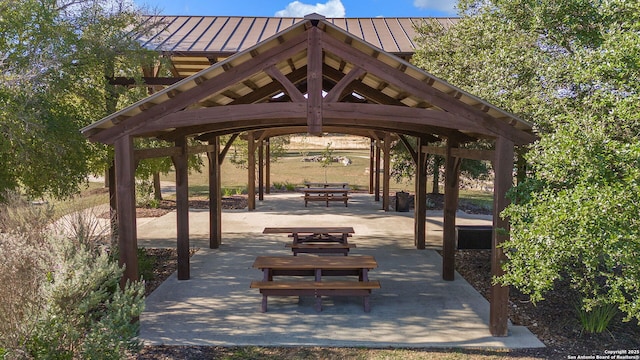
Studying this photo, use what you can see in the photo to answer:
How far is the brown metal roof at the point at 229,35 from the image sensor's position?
1405 cm

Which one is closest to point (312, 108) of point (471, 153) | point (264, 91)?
point (471, 153)

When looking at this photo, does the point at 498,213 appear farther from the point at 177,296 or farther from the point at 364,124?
the point at 177,296

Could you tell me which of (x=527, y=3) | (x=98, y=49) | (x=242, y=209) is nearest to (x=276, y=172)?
(x=242, y=209)

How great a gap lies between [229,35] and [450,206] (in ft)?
37.8

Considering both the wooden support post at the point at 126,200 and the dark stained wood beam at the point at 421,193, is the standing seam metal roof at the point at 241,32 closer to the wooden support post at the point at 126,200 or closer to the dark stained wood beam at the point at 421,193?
the dark stained wood beam at the point at 421,193

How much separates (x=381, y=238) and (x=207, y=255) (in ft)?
14.4

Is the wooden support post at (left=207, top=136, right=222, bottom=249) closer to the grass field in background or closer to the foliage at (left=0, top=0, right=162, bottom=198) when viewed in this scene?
the foliage at (left=0, top=0, right=162, bottom=198)

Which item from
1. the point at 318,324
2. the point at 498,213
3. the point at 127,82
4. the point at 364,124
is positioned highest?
the point at 127,82

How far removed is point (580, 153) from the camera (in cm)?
402

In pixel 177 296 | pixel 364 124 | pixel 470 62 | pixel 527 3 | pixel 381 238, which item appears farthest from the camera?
pixel 381 238

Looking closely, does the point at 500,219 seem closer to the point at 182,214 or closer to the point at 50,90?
the point at 182,214

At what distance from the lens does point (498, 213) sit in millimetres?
5219

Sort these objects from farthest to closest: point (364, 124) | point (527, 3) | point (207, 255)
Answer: point (207, 255) → point (364, 124) → point (527, 3)

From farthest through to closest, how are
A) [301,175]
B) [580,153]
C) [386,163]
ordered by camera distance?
[301,175]
[386,163]
[580,153]
